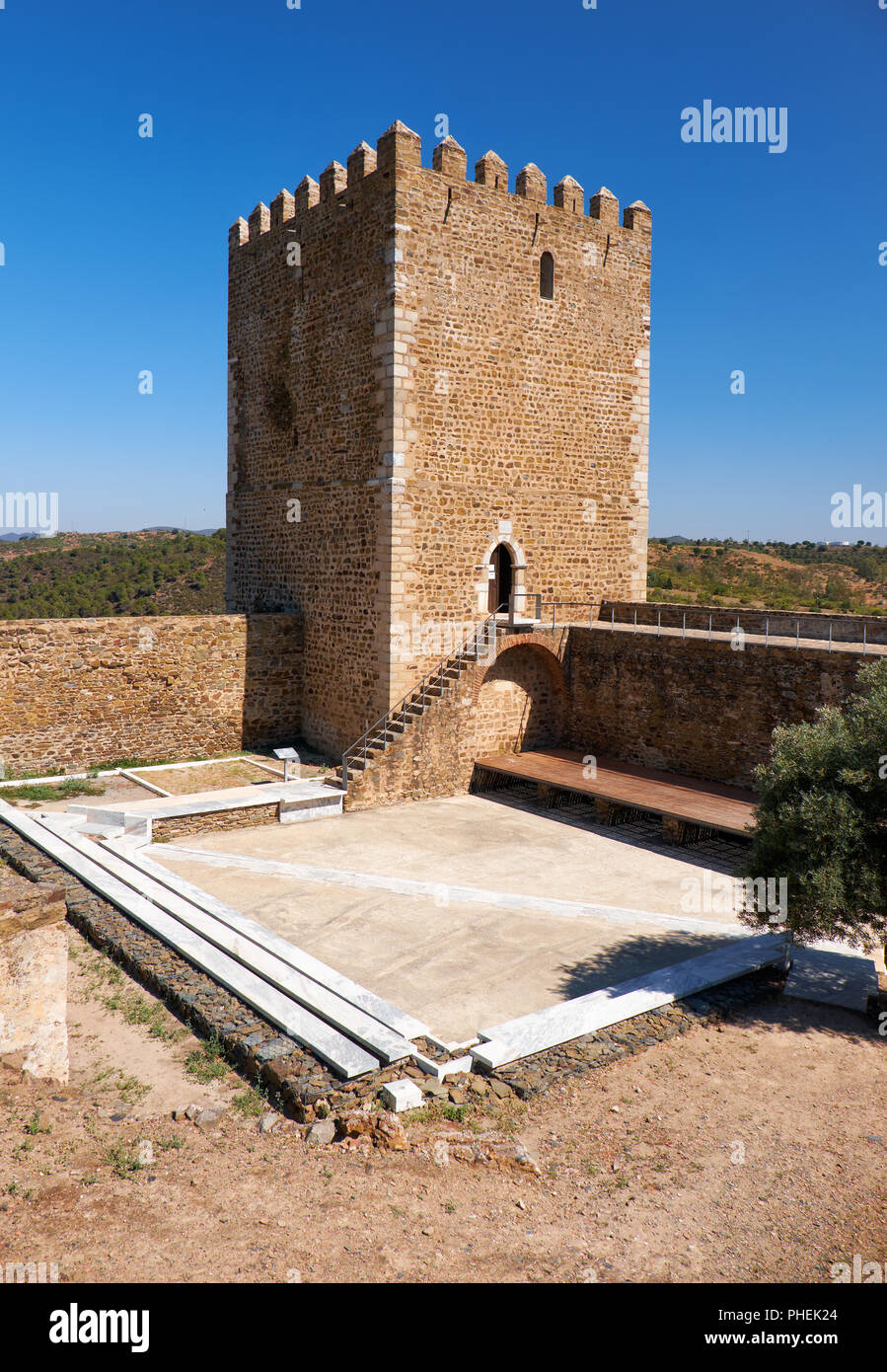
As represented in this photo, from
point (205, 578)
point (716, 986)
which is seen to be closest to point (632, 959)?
point (716, 986)

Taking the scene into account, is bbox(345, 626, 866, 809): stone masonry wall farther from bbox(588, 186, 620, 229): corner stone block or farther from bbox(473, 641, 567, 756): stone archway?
bbox(588, 186, 620, 229): corner stone block

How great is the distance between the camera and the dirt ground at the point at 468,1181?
439 centimetres

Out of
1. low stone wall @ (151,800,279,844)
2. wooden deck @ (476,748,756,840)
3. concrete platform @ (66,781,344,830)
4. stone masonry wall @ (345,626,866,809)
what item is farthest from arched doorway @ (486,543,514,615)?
low stone wall @ (151,800,279,844)

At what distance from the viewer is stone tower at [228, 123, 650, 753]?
13.4 metres

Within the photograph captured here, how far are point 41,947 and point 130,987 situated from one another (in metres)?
1.27

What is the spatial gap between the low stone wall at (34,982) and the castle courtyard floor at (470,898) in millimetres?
2344

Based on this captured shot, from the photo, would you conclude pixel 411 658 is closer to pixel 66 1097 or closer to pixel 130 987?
pixel 130 987

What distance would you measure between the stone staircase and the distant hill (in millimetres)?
17227

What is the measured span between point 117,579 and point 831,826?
3936cm

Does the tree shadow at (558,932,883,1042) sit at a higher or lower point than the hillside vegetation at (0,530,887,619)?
lower

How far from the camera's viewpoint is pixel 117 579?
137 ft

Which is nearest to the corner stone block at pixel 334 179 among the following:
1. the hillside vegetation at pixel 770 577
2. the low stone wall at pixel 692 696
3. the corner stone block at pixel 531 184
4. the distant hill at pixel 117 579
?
the corner stone block at pixel 531 184

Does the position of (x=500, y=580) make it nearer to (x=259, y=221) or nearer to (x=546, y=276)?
(x=546, y=276)

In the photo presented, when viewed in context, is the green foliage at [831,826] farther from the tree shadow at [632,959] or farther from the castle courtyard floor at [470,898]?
the castle courtyard floor at [470,898]
